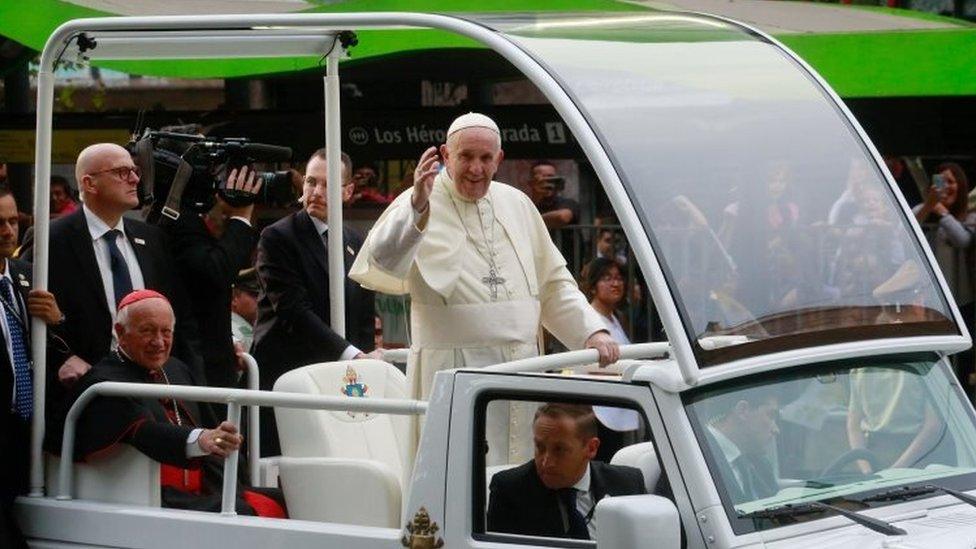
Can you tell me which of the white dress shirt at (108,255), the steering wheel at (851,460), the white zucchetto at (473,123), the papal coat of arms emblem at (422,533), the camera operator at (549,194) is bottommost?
the papal coat of arms emblem at (422,533)

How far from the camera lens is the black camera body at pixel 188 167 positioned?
8.66m

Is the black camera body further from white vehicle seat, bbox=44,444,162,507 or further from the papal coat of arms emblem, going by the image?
the papal coat of arms emblem

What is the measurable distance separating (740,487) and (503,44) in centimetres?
160

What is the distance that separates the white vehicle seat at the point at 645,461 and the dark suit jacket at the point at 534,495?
2 cm

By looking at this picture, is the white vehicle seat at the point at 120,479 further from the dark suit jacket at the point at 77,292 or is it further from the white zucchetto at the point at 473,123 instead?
the white zucchetto at the point at 473,123

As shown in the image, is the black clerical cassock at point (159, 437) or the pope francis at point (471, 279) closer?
the black clerical cassock at point (159, 437)

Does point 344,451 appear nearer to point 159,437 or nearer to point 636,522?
point 159,437

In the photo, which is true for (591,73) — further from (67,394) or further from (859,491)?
(67,394)

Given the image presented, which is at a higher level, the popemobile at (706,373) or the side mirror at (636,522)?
the popemobile at (706,373)

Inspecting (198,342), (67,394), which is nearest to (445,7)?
(198,342)

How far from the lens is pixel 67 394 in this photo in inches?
310

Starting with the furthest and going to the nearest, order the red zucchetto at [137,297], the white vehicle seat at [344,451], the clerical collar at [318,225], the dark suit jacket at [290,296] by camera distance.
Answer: the clerical collar at [318,225] < the dark suit jacket at [290,296] < the red zucchetto at [137,297] < the white vehicle seat at [344,451]

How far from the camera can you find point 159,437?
7.46 metres

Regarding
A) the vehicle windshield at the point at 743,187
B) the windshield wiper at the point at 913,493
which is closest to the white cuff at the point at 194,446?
the vehicle windshield at the point at 743,187
